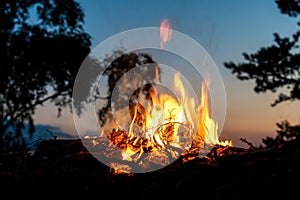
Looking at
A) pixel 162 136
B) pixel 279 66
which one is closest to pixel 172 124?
pixel 162 136

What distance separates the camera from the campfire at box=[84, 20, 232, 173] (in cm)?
429

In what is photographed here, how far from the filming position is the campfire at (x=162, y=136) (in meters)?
4.29

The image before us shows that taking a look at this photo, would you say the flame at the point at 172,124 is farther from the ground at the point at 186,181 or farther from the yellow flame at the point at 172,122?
the ground at the point at 186,181

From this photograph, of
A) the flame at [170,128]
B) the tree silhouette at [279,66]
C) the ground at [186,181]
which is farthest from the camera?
the tree silhouette at [279,66]

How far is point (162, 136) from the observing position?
15.7 ft

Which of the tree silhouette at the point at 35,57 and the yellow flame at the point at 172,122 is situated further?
the tree silhouette at the point at 35,57

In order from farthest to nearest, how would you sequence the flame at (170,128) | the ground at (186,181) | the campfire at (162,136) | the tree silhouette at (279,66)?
1. the tree silhouette at (279,66)
2. the flame at (170,128)
3. the campfire at (162,136)
4. the ground at (186,181)

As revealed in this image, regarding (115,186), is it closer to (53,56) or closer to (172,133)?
(172,133)

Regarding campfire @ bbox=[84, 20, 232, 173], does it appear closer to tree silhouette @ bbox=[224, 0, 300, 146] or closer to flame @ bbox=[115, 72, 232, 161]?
flame @ bbox=[115, 72, 232, 161]

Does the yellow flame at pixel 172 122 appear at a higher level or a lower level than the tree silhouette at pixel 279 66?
lower

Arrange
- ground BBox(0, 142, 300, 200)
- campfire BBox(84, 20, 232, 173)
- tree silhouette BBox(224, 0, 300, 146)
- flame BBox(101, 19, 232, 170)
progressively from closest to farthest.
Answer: ground BBox(0, 142, 300, 200), campfire BBox(84, 20, 232, 173), flame BBox(101, 19, 232, 170), tree silhouette BBox(224, 0, 300, 146)

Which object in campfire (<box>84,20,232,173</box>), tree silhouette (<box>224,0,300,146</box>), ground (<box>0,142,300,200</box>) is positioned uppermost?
tree silhouette (<box>224,0,300,146</box>)

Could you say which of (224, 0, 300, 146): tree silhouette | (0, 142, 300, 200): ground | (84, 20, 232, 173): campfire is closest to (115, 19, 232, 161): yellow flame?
(84, 20, 232, 173): campfire

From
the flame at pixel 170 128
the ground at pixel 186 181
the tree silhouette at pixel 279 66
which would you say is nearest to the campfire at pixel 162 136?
the flame at pixel 170 128
